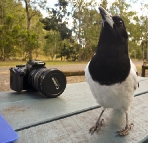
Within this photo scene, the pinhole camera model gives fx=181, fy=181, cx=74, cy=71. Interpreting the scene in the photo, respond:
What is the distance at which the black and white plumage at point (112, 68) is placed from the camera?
0.87 m

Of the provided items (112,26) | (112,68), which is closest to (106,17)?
(112,26)

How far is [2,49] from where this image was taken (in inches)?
497

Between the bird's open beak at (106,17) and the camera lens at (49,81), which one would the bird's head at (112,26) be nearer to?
the bird's open beak at (106,17)

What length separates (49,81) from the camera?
1454mm

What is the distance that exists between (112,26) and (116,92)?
0.32 metres

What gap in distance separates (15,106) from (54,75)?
0.39m

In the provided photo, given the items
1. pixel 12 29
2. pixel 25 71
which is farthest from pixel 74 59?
pixel 25 71

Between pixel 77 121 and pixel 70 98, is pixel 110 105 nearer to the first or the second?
pixel 77 121

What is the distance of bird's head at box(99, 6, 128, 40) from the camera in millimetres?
874

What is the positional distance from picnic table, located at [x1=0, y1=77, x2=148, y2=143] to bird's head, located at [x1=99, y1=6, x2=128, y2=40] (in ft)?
1.61

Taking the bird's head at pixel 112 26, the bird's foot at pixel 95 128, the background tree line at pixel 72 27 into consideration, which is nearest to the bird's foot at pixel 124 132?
the bird's foot at pixel 95 128

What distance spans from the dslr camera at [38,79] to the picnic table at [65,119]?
0.25ft

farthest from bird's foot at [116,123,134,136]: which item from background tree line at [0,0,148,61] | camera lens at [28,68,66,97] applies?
background tree line at [0,0,148,61]

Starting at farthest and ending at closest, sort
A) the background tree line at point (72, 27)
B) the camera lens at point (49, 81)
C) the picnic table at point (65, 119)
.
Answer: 1. the background tree line at point (72, 27)
2. the camera lens at point (49, 81)
3. the picnic table at point (65, 119)
